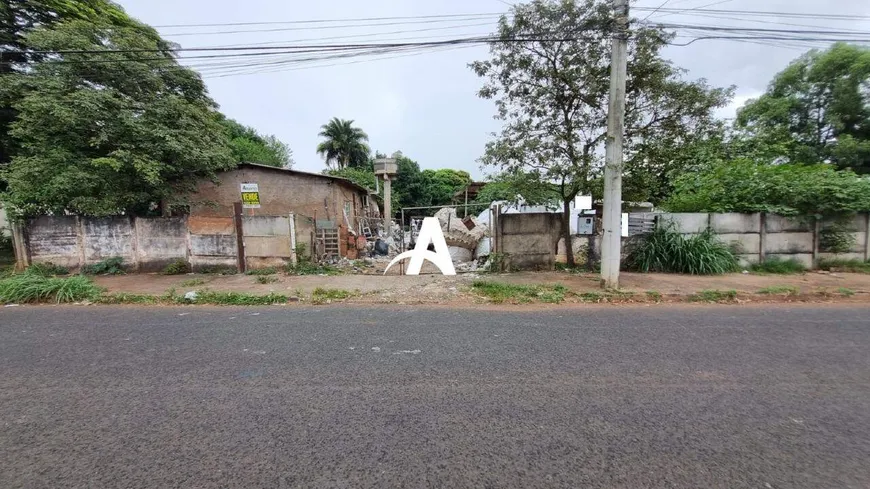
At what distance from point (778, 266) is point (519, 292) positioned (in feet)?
23.8

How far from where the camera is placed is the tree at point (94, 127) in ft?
28.0

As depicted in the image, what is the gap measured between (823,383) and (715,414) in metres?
1.44

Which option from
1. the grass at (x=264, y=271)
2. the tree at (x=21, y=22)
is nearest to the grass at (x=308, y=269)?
the grass at (x=264, y=271)

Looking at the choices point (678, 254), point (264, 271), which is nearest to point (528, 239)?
point (678, 254)

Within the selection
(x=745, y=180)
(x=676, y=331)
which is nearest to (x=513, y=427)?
(x=676, y=331)

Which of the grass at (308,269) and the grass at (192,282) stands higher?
the grass at (308,269)

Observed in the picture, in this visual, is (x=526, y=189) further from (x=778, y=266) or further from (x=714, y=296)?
(x=778, y=266)

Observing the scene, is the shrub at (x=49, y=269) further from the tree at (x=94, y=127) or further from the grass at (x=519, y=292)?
the grass at (x=519, y=292)

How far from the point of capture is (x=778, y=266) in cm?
907

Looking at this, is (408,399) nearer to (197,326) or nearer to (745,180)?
(197,326)

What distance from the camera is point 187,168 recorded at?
1047 centimetres

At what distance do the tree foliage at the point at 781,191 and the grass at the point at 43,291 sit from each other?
46.7 ft

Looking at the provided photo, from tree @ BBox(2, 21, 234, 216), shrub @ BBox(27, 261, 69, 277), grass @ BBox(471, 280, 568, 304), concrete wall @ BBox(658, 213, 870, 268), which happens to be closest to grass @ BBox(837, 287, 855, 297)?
concrete wall @ BBox(658, 213, 870, 268)

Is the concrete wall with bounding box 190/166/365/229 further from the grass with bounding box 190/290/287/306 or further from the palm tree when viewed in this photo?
the palm tree
